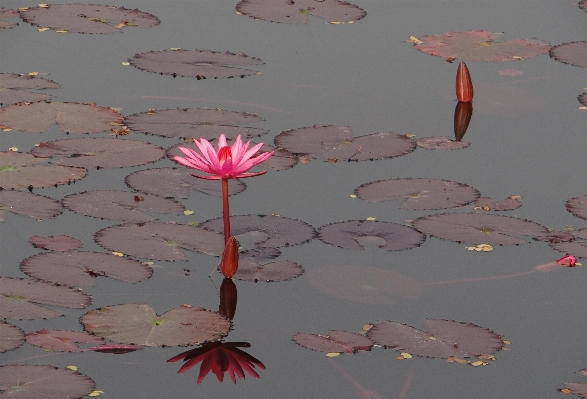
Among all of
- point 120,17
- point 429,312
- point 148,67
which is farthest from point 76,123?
point 429,312

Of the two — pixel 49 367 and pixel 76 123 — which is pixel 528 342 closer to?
pixel 49 367

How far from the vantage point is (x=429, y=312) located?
3.44 metres

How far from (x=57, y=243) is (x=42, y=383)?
0.89 metres

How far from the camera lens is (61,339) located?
3127 millimetres

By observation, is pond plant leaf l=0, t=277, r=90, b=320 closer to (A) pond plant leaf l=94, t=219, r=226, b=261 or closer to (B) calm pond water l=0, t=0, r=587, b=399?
(B) calm pond water l=0, t=0, r=587, b=399

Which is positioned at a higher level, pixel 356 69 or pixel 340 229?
pixel 356 69

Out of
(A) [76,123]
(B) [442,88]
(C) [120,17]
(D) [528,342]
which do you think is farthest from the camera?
(C) [120,17]

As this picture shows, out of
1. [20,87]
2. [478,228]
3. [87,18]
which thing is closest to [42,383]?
[478,228]

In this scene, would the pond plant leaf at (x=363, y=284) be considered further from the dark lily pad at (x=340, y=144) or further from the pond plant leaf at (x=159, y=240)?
the dark lily pad at (x=340, y=144)

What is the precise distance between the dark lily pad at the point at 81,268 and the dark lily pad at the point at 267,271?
0.33m

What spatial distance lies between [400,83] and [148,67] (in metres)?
1.37

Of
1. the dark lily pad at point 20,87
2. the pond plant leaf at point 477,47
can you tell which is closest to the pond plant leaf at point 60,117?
the dark lily pad at point 20,87

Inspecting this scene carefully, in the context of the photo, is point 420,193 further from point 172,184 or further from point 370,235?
point 172,184

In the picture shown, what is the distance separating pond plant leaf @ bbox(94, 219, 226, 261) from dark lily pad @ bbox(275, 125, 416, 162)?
934mm
